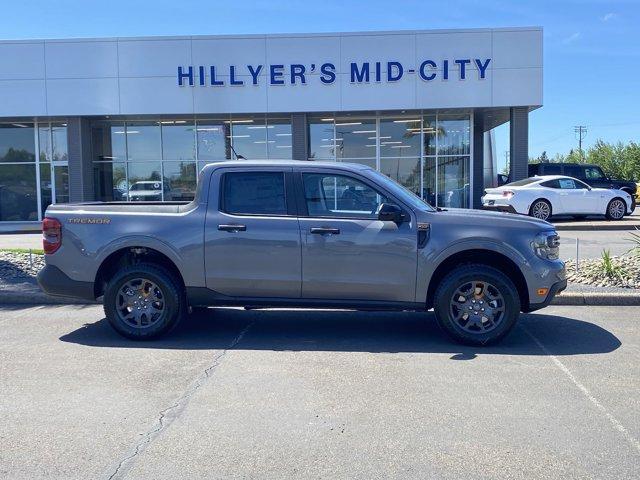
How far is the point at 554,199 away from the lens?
63.7 ft

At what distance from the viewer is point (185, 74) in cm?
2066

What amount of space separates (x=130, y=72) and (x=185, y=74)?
6.05ft

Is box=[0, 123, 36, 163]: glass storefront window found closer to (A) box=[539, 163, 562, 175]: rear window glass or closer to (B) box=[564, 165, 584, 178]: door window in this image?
(A) box=[539, 163, 562, 175]: rear window glass

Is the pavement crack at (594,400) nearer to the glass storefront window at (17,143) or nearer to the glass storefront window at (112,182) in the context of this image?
the glass storefront window at (112,182)

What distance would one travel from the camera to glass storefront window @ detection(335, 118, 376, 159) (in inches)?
893

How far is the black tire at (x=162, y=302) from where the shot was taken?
21.2 feet

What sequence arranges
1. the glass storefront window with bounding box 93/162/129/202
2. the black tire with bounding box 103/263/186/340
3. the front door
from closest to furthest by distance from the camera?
1. the front door
2. the black tire with bounding box 103/263/186/340
3. the glass storefront window with bounding box 93/162/129/202

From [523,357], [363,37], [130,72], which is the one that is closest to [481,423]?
[523,357]

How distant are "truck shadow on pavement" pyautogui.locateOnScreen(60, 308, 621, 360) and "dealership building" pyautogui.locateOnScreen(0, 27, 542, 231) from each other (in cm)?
1392

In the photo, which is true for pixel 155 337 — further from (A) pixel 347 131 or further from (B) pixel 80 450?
(A) pixel 347 131

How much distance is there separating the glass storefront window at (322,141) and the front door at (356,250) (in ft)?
54.0

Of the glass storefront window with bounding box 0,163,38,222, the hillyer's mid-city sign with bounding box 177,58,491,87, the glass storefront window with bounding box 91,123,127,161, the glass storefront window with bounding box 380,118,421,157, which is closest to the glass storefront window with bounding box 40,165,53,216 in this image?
the glass storefront window with bounding box 0,163,38,222

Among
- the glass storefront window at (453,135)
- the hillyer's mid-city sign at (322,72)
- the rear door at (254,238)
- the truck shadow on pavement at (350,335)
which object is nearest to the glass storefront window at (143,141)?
the hillyer's mid-city sign at (322,72)

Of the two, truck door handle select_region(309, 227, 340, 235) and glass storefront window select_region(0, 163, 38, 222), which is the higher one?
glass storefront window select_region(0, 163, 38, 222)
